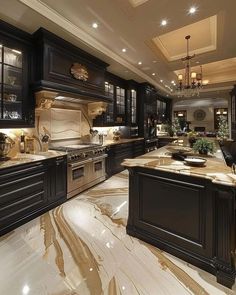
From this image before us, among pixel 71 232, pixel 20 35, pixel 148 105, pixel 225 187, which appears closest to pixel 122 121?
pixel 148 105

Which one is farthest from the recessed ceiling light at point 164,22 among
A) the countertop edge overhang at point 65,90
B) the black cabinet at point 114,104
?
the black cabinet at point 114,104

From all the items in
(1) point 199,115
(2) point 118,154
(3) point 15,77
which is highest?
(1) point 199,115

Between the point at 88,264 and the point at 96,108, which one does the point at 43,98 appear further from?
the point at 88,264

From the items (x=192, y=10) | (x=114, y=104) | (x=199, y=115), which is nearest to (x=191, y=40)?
(x=192, y=10)

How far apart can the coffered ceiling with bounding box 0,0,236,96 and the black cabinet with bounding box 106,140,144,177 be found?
213cm

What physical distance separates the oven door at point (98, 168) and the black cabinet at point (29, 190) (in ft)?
3.04

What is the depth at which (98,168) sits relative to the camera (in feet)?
14.4

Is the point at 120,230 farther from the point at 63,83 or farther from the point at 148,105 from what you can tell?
the point at 148,105

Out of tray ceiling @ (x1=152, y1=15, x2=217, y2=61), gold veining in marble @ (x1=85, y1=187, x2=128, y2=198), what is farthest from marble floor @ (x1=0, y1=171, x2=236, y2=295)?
tray ceiling @ (x1=152, y1=15, x2=217, y2=61)

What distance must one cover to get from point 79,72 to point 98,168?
212 cm

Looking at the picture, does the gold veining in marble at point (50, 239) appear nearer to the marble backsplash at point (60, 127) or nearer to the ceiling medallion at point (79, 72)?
the marble backsplash at point (60, 127)

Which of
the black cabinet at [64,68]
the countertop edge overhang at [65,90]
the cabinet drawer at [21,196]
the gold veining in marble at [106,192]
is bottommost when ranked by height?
the gold veining in marble at [106,192]

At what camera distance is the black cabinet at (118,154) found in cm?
498

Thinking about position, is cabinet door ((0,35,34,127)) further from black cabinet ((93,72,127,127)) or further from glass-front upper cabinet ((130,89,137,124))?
glass-front upper cabinet ((130,89,137,124))
